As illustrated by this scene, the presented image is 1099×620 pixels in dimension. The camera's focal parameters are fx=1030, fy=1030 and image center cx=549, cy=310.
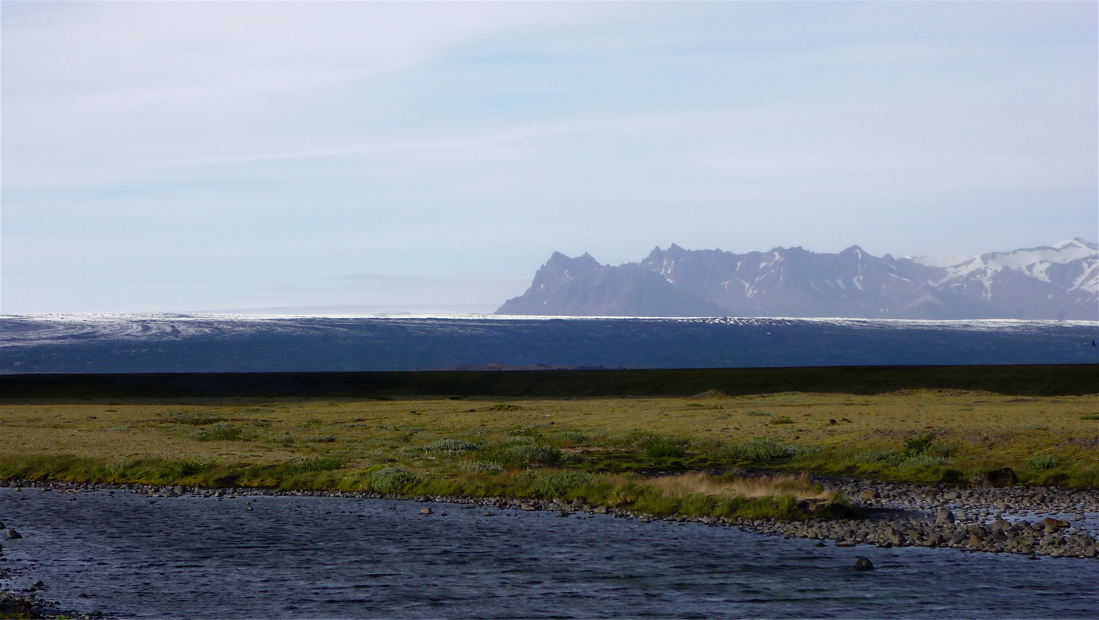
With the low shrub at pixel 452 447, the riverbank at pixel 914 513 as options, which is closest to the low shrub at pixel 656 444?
the low shrub at pixel 452 447

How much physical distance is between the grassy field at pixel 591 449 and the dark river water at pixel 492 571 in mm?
4870

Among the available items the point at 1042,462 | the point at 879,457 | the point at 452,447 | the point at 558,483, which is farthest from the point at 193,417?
the point at 1042,462

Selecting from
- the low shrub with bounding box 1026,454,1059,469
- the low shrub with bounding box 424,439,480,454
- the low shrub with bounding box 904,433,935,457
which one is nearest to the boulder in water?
the low shrub with bounding box 1026,454,1059,469

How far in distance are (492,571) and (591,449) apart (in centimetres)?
2632

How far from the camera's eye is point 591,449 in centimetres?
5022

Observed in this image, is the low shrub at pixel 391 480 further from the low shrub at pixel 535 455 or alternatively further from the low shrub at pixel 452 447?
the low shrub at pixel 452 447

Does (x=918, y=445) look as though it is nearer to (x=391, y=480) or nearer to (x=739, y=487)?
(x=739, y=487)

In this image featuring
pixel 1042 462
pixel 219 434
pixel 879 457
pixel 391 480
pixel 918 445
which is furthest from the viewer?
pixel 219 434

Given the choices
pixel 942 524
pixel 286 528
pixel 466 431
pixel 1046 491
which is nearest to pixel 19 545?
pixel 286 528

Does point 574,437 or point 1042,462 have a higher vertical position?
point 1042,462

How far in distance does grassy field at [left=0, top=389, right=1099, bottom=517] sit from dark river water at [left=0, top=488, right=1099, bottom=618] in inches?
192

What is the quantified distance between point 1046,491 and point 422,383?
92.8m

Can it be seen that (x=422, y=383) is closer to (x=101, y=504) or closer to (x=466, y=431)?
(x=466, y=431)

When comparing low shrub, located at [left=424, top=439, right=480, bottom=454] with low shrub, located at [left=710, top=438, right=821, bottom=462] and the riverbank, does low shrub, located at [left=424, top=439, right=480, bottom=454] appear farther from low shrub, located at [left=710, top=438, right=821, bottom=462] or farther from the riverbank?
low shrub, located at [left=710, top=438, right=821, bottom=462]
